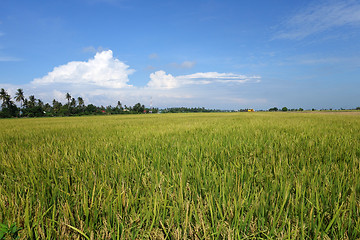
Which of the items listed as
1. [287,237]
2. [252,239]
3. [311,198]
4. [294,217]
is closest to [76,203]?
[252,239]

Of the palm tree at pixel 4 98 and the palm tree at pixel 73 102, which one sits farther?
the palm tree at pixel 73 102

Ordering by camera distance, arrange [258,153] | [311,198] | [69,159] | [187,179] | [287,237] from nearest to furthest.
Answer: [287,237] < [311,198] < [187,179] < [69,159] < [258,153]

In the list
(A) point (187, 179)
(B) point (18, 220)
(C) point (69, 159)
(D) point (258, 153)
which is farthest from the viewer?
(D) point (258, 153)

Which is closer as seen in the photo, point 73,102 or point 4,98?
point 4,98

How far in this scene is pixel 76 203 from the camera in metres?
1.12

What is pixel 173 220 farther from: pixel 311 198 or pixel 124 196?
pixel 311 198

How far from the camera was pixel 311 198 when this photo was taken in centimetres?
106

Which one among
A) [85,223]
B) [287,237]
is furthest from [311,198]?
[85,223]

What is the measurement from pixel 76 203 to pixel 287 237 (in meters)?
1.26

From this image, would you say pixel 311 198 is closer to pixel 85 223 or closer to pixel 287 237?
pixel 287 237

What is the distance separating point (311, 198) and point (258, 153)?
3.91ft

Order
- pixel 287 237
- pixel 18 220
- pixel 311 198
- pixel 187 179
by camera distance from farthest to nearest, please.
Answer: pixel 187 179 < pixel 311 198 < pixel 18 220 < pixel 287 237

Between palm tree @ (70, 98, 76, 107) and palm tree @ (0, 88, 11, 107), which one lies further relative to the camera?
palm tree @ (70, 98, 76, 107)

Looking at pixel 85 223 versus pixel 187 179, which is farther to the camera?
pixel 187 179
